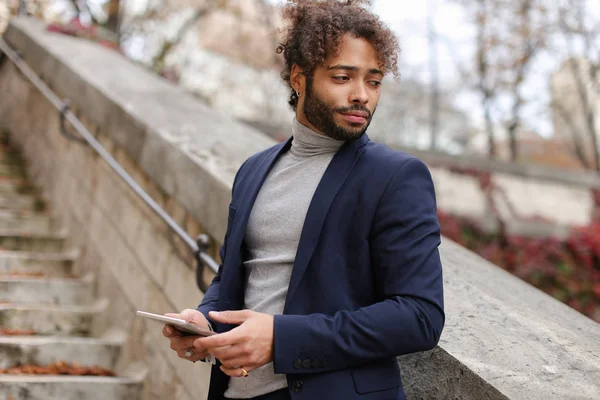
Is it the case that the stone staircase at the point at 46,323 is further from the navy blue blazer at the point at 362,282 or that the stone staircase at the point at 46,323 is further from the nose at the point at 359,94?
the nose at the point at 359,94

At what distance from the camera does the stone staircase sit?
373 cm

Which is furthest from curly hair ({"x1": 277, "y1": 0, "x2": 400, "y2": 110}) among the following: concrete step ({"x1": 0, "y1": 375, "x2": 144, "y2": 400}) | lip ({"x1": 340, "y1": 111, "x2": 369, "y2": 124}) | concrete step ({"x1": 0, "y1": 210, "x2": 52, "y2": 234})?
concrete step ({"x1": 0, "y1": 210, "x2": 52, "y2": 234})

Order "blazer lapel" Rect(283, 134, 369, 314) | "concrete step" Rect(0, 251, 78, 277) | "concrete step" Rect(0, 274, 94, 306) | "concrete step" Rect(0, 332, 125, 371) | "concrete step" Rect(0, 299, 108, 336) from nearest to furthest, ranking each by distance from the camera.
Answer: "blazer lapel" Rect(283, 134, 369, 314) → "concrete step" Rect(0, 332, 125, 371) → "concrete step" Rect(0, 299, 108, 336) → "concrete step" Rect(0, 274, 94, 306) → "concrete step" Rect(0, 251, 78, 277)

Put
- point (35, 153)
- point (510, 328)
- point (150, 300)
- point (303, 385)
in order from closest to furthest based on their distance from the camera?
point (303, 385)
point (510, 328)
point (150, 300)
point (35, 153)

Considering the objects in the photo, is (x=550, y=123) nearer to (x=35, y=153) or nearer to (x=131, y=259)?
(x=35, y=153)

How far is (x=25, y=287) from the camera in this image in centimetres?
477

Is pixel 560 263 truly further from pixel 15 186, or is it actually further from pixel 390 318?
pixel 390 318

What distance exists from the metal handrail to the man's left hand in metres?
1.45

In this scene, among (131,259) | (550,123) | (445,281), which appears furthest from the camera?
(550,123)

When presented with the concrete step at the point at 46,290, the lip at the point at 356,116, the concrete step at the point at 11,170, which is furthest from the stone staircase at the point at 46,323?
the lip at the point at 356,116

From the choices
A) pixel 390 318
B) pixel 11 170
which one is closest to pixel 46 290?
pixel 11 170

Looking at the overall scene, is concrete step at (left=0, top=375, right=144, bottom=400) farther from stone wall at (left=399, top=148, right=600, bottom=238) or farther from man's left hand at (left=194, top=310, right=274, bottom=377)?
stone wall at (left=399, top=148, right=600, bottom=238)

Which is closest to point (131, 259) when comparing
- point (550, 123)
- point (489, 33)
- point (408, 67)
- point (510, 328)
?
point (510, 328)

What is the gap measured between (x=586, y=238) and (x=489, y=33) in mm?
5661
